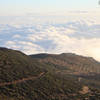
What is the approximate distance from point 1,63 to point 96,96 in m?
48.7

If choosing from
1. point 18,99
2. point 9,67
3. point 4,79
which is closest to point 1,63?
point 9,67

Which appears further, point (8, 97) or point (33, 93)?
point (33, 93)

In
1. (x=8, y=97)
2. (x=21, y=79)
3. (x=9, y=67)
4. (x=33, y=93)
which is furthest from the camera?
(x=9, y=67)

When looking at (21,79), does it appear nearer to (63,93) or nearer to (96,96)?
(63,93)

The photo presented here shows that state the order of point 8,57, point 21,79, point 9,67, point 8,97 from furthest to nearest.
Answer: point 8,57 → point 9,67 → point 21,79 → point 8,97

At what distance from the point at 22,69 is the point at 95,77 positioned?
87014 mm

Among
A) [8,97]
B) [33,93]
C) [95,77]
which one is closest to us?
[8,97]

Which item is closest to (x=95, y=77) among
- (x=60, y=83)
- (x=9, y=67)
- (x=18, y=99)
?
(x=60, y=83)

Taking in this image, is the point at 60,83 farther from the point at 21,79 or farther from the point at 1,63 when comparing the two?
the point at 1,63

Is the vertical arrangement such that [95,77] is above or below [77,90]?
below

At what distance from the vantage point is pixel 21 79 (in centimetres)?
10025

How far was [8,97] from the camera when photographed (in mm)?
83562

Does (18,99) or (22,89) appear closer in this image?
(18,99)

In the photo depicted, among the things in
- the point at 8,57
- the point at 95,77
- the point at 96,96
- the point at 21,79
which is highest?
the point at 8,57
